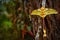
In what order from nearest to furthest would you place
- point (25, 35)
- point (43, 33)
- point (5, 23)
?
point (43, 33)
point (5, 23)
point (25, 35)

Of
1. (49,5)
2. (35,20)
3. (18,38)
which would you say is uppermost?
(49,5)

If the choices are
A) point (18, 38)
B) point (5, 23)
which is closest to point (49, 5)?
point (5, 23)

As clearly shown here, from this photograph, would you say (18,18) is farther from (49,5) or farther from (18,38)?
(49,5)

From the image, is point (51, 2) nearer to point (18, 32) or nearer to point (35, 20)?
point (35, 20)

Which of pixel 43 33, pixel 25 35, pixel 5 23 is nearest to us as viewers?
pixel 43 33

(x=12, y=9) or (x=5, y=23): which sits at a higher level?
(x=12, y=9)

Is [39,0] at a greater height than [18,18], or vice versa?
[39,0]

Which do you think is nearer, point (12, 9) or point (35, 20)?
point (35, 20)

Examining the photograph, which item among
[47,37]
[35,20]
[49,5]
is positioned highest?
[49,5]

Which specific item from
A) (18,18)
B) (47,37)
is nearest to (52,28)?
(47,37)
